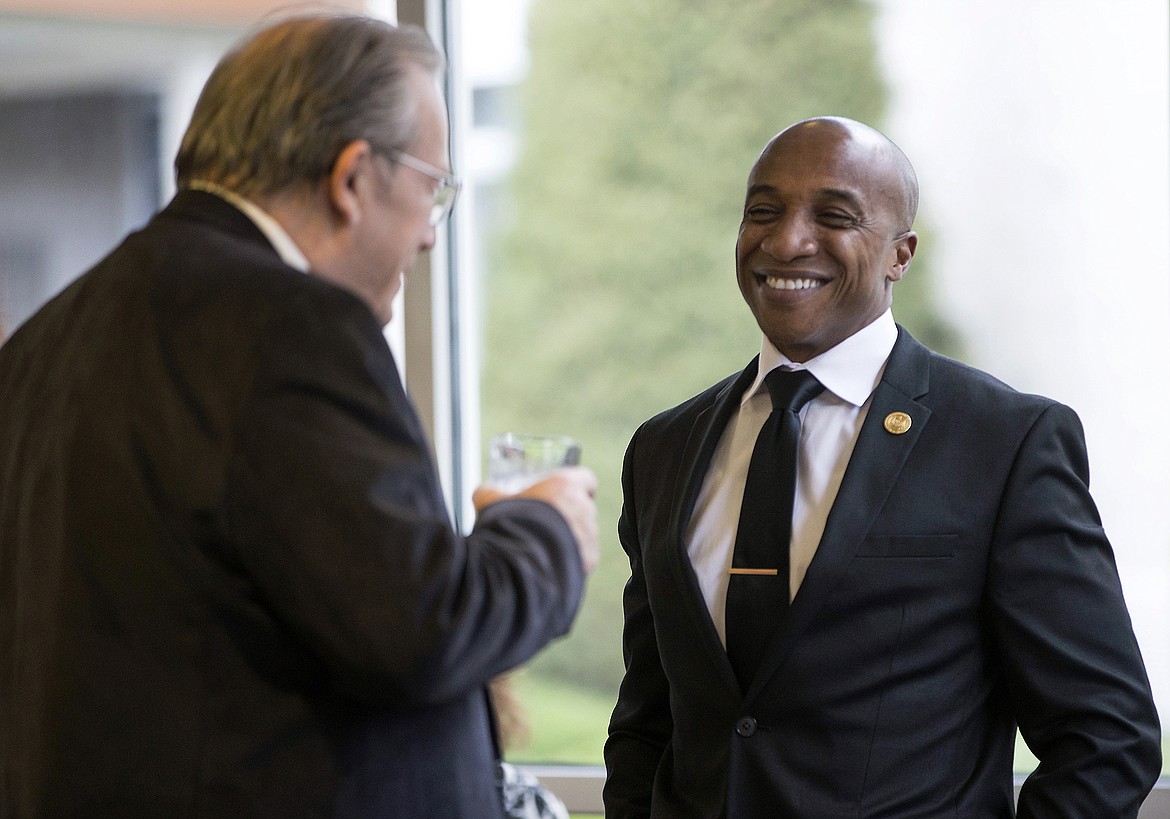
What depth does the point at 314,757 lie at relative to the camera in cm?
115

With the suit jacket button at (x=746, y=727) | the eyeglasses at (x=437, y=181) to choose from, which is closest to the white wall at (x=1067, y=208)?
the suit jacket button at (x=746, y=727)

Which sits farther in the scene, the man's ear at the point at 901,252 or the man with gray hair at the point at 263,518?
the man's ear at the point at 901,252

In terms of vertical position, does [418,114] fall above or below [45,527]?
above

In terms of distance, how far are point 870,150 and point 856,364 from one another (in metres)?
0.32

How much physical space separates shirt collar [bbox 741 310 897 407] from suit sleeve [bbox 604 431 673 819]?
383 mm

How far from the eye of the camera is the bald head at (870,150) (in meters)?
1.90

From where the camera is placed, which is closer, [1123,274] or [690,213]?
[1123,274]

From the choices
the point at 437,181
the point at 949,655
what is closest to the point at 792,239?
the point at 949,655

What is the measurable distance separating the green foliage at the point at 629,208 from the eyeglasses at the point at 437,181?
1.70 metres

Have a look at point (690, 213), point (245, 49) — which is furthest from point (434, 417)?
point (245, 49)

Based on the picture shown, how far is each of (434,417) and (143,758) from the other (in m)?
1.94

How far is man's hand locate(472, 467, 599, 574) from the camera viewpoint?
122cm

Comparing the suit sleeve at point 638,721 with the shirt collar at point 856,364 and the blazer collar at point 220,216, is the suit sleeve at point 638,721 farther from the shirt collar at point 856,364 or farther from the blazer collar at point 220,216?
the blazer collar at point 220,216

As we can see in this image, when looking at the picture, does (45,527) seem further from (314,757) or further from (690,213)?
(690,213)
